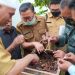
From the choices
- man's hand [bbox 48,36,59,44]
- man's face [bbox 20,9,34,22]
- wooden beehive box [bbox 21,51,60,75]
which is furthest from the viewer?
man's face [bbox 20,9,34,22]

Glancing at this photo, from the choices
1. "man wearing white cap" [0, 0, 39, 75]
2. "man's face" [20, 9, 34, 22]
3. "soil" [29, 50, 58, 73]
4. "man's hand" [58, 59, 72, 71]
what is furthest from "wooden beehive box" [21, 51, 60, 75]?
"man's face" [20, 9, 34, 22]

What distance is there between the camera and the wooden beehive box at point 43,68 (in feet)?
12.9

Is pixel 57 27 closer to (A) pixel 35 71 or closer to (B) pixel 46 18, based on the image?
(B) pixel 46 18

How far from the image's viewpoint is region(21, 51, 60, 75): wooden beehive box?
12.9ft

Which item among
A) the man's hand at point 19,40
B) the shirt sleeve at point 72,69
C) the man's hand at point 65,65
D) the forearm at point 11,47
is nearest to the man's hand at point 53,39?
the man's hand at point 19,40

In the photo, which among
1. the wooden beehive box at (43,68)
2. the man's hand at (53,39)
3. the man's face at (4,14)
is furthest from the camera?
the man's hand at (53,39)

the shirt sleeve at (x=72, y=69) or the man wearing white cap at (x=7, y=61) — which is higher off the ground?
the man wearing white cap at (x=7, y=61)

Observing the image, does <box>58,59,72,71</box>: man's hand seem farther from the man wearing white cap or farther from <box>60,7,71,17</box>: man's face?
<box>60,7,71,17</box>: man's face

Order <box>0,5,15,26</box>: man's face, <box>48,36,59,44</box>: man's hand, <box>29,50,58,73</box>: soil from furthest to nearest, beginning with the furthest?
<box>48,36,59,44</box>: man's hand < <box>29,50,58,73</box>: soil < <box>0,5,15,26</box>: man's face

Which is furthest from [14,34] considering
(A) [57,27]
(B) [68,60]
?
(B) [68,60]

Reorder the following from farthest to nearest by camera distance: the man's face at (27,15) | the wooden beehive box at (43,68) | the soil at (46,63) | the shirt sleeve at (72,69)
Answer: the man's face at (27,15) → the soil at (46,63) → the wooden beehive box at (43,68) → the shirt sleeve at (72,69)

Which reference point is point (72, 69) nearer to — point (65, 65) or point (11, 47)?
point (65, 65)

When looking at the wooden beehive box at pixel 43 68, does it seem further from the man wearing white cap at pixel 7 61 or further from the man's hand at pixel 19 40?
the man's hand at pixel 19 40

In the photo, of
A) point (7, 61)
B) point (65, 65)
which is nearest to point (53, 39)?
point (65, 65)
